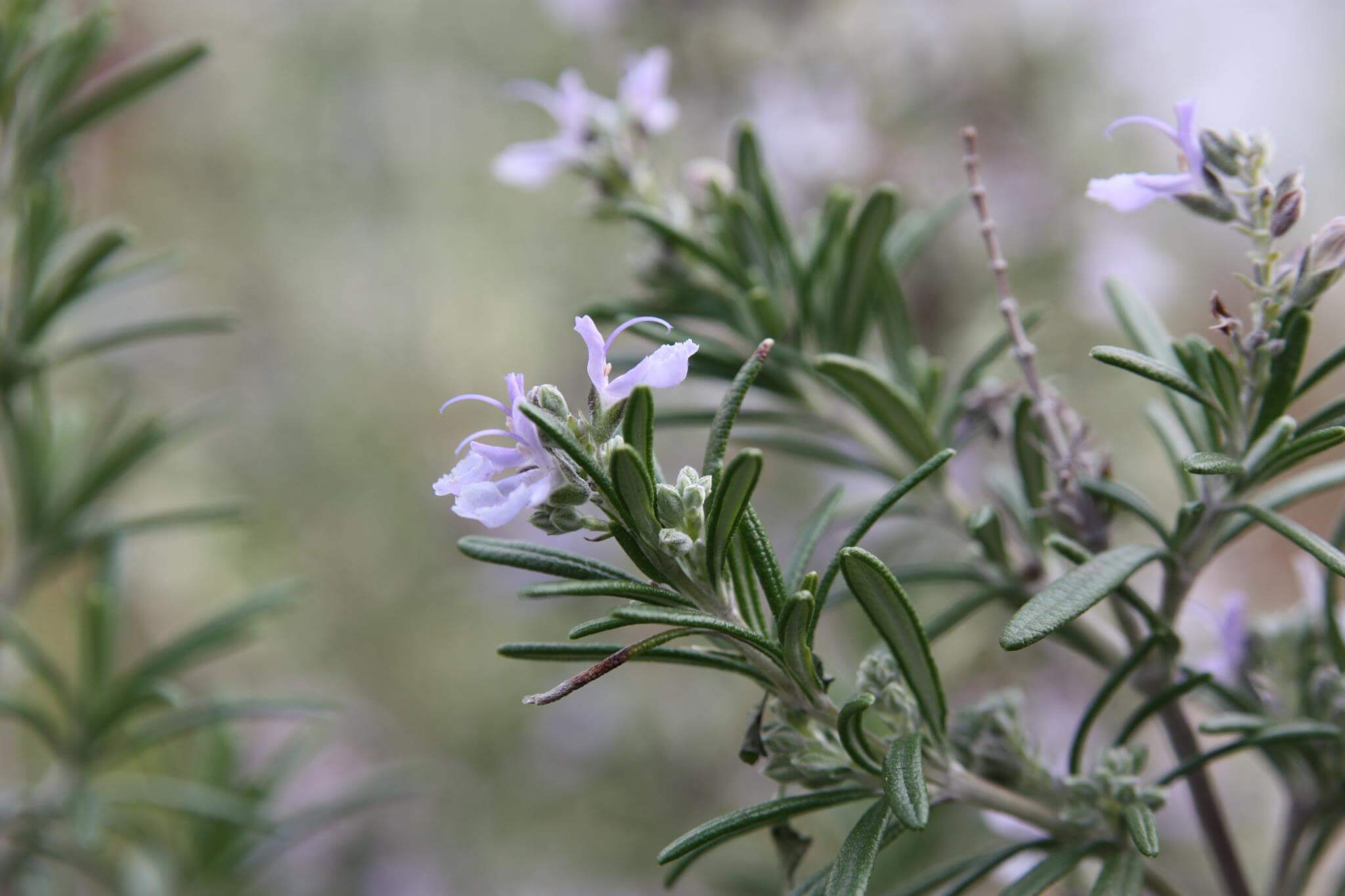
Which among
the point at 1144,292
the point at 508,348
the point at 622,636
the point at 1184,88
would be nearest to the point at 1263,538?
the point at 1184,88

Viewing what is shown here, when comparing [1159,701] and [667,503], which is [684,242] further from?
[1159,701]

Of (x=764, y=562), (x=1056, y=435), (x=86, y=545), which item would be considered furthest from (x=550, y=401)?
(x=86, y=545)

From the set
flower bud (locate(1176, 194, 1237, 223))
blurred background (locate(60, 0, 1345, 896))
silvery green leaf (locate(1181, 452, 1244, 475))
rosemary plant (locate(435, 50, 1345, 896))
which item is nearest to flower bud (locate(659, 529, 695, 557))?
rosemary plant (locate(435, 50, 1345, 896))

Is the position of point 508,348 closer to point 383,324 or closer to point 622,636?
point 383,324

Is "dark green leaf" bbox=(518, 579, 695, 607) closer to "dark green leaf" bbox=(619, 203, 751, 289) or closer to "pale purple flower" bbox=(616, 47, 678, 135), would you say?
"dark green leaf" bbox=(619, 203, 751, 289)

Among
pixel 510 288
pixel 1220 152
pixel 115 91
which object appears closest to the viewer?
pixel 1220 152

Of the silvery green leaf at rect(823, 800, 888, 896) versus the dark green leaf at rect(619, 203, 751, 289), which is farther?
the dark green leaf at rect(619, 203, 751, 289)

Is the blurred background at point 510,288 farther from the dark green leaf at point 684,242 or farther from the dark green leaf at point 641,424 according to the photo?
the dark green leaf at point 641,424

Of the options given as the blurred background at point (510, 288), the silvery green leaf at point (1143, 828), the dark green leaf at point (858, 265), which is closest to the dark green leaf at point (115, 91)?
the blurred background at point (510, 288)
